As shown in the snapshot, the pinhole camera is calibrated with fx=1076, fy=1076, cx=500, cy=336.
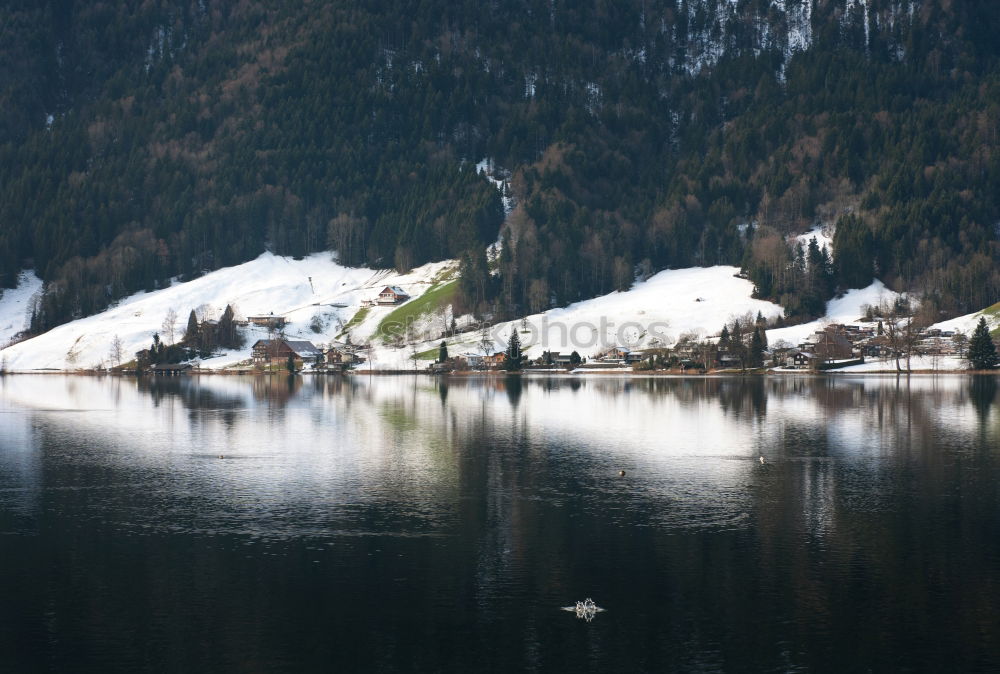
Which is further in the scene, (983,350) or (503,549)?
(983,350)

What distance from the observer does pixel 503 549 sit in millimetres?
55188

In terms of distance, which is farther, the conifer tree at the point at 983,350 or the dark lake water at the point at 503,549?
the conifer tree at the point at 983,350

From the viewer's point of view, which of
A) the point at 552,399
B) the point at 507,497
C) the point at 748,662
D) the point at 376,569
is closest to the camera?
the point at 748,662

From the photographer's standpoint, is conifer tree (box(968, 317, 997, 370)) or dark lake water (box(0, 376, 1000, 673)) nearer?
dark lake water (box(0, 376, 1000, 673))

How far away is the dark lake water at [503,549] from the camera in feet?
135

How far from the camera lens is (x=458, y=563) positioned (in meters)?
52.5

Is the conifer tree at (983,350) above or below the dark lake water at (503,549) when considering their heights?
above

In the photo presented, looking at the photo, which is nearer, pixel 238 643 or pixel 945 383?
pixel 238 643

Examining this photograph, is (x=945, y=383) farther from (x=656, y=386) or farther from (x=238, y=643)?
(x=238, y=643)

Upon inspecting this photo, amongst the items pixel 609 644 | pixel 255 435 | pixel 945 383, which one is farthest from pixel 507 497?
pixel 945 383

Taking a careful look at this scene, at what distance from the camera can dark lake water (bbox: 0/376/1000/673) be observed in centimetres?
4100

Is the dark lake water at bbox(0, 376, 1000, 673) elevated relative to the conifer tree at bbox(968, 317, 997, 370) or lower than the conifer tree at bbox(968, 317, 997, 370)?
lower

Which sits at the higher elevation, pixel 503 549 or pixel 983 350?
pixel 983 350

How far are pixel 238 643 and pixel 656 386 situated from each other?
147m
